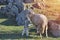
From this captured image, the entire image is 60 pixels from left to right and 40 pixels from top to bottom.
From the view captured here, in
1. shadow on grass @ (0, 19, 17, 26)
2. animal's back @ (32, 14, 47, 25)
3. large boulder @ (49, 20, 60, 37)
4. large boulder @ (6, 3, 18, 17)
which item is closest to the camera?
animal's back @ (32, 14, 47, 25)

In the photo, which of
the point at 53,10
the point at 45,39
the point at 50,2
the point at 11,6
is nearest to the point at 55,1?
the point at 50,2

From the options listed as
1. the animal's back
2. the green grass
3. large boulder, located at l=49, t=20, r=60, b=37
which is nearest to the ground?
the green grass

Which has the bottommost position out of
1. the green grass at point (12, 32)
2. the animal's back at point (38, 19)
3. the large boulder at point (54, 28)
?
the green grass at point (12, 32)

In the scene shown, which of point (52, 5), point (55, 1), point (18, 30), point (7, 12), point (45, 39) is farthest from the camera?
point (55, 1)

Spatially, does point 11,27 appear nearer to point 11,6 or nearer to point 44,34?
point 44,34

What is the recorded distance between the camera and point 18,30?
9.74 metres

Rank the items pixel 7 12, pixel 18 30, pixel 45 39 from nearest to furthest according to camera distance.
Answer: pixel 45 39 → pixel 18 30 → pixel 7 12

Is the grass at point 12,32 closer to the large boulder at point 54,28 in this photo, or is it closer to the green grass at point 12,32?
the green grass at point 12,32

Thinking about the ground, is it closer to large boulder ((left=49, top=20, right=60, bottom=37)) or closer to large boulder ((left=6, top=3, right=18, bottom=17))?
large boulder ((left=49, top=20, right=60, bottom=37))

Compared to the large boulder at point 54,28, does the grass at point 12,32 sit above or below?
below

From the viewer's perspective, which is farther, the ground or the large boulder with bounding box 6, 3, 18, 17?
the large boulder with bounding box 6, 3, 18, 17

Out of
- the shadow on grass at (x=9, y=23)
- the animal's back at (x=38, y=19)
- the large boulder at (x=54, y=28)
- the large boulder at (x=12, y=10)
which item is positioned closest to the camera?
the animal's back at (x=38, y=19)

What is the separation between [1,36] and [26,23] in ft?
3.16

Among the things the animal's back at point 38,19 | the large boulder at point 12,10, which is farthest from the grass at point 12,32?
the large boulder at point 12,10
